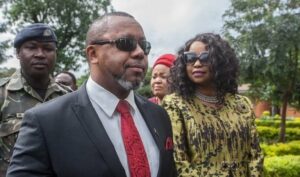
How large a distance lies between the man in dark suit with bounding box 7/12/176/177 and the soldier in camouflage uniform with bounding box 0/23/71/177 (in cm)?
119

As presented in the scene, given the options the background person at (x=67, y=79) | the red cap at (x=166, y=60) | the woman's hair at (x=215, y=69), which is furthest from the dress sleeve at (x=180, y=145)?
the background person at (x=67, y=79)

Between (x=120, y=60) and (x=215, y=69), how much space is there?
1.30 m

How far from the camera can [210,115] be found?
3.11m

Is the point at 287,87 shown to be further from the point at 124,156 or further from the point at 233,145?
the point at 124,156

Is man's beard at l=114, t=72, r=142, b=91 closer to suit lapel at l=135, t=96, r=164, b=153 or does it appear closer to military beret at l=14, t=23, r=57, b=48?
suit lapel at l=135, t=96, r=164, b=153

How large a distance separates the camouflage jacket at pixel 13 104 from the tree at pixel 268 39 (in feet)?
41.7

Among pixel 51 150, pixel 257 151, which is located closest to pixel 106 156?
pixel 51 150

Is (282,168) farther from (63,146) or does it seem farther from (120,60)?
(63,146)

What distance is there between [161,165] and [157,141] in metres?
0.12

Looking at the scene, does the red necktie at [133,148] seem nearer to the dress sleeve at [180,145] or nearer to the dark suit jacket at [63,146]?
the dark suit jacket at [63,146]

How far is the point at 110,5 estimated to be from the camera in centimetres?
3069

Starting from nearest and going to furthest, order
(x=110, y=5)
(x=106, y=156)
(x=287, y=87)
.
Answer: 1. (x=106, y=156)
2. (x=287, y=87)
3. (x=110, y=5)

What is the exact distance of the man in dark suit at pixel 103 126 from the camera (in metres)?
1.87

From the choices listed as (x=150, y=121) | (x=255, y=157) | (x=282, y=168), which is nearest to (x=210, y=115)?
(x=255, y=157)
